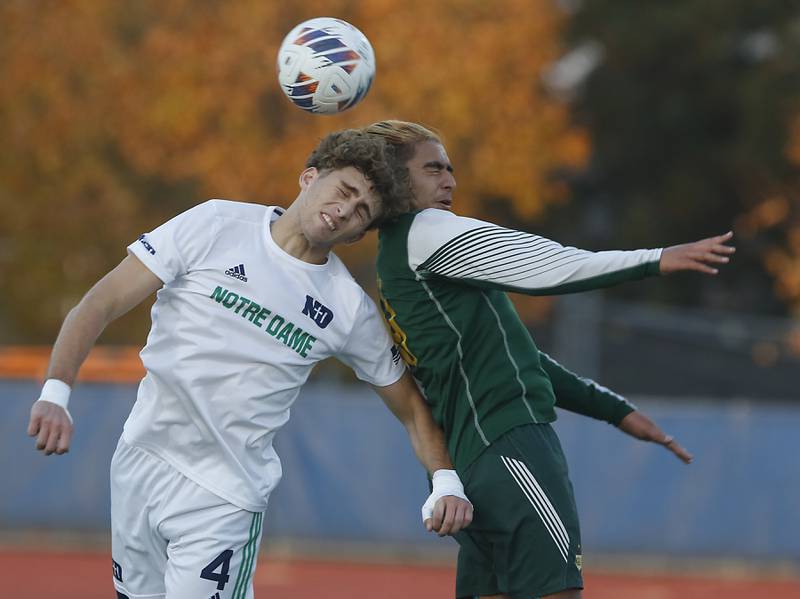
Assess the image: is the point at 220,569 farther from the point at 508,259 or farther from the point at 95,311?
the point at 508,259

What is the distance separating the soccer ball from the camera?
17.1 feet

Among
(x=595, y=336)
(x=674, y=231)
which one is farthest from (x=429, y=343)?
(x=674, y=231)

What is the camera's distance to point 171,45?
20.2 m

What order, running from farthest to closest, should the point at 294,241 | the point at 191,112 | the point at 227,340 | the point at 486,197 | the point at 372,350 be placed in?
A: the point at 486,197 → the point at 191,112 → the point at 372,350 → the point at 294,241 → the point at 227,340

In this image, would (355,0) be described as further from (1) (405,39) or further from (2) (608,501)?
(2) (608,501)

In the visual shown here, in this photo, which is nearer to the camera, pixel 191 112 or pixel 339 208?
pixel 339 208

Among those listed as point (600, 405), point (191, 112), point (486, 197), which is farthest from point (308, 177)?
point (486, 197)

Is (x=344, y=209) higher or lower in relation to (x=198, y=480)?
higher

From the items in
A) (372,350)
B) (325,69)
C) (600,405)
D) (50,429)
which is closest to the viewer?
(50,429)

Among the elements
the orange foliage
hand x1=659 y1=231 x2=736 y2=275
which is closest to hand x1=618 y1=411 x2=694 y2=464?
hand x1=659 y1=231 x2=736 y2=275

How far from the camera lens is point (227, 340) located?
462 centimetres

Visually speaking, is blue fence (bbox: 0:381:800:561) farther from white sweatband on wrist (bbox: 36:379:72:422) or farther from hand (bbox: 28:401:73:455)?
hand (bbox: 28:401:73:455)

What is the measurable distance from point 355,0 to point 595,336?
636cm

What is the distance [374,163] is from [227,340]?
76 centimetres
